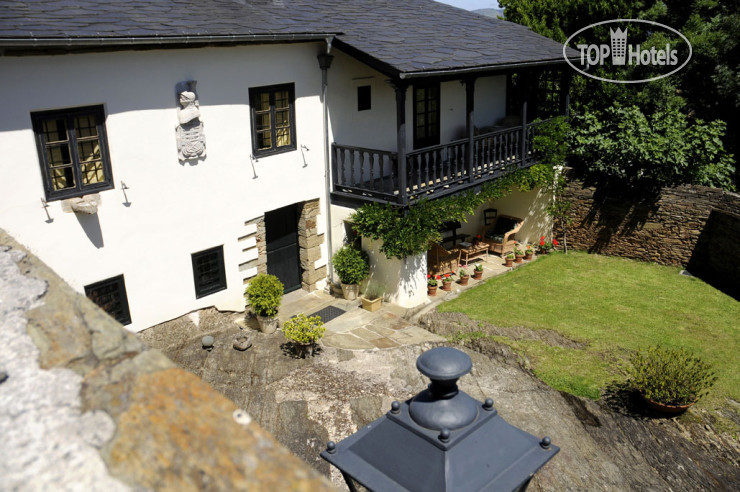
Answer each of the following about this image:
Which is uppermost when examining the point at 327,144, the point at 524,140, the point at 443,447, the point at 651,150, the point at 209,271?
the point at 443,447

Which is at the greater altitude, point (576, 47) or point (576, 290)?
point (576, 47)

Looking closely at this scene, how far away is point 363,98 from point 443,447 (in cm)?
1167

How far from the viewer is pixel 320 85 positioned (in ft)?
42.5

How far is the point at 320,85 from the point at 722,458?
9379 mm

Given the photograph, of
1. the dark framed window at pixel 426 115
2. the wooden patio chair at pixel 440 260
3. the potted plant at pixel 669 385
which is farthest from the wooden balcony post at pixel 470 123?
the potted plant at pixel 669 385

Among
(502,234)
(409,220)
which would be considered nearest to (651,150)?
(502,234)

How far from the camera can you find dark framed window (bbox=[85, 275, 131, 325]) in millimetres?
10156

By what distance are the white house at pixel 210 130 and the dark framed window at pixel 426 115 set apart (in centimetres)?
5

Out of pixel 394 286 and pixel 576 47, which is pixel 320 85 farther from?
pixel 576 47

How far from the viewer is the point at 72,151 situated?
31.1 ft

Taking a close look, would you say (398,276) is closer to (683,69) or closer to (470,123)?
(470,123)

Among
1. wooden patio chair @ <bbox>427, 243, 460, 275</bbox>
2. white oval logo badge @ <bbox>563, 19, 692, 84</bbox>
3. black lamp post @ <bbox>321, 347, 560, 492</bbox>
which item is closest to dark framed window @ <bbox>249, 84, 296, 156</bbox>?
wooden patio chair @ <bbox>427, 243, 460, 275</bbox>

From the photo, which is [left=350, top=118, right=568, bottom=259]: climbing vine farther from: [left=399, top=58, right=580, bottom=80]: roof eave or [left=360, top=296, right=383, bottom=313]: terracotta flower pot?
[left=399, top=58, right=580, bottom=80]: roof eave

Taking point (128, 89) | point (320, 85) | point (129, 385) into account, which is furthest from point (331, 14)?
point (129, 385)
